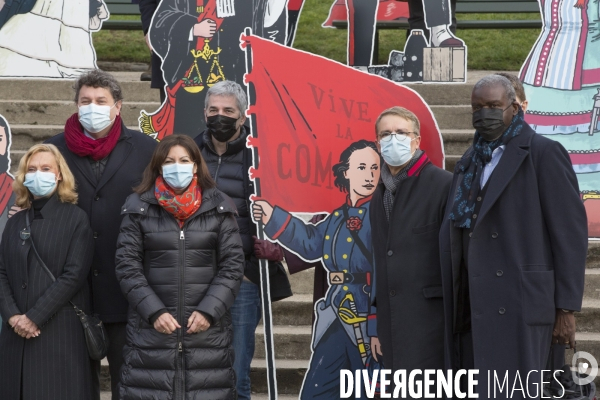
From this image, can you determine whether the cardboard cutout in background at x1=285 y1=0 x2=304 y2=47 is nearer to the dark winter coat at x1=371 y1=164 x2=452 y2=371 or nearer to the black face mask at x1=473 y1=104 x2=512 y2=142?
the dark winter coat at x1=371 y1=164 x2=452 y2=371

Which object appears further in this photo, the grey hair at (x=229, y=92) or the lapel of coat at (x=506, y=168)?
the grey hair at (x=229, y=92)

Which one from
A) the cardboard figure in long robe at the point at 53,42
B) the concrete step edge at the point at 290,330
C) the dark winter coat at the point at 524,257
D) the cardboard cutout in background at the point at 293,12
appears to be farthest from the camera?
the cardboard figure in long robe at the point at 53,42

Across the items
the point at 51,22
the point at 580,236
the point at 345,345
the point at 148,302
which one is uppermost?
the point at 51,22

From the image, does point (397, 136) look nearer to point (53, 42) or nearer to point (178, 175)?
point (178, 175)

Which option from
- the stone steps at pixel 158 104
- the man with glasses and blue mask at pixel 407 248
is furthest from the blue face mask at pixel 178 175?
the stone steps at pixel 158 104

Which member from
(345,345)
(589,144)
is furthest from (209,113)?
(589,144)

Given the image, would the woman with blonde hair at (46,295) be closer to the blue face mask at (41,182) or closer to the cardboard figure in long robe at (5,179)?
the blue face mask at (41,182)

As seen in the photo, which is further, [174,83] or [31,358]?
[174,83]

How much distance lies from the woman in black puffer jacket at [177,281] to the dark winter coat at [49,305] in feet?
0.99

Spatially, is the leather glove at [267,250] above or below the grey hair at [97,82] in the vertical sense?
below

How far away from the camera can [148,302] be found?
4.35 metres

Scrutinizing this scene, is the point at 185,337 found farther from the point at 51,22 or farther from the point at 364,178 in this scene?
the point at 51,22

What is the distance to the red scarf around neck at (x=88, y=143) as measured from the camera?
4.78m

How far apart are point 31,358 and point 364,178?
1.91 meters
